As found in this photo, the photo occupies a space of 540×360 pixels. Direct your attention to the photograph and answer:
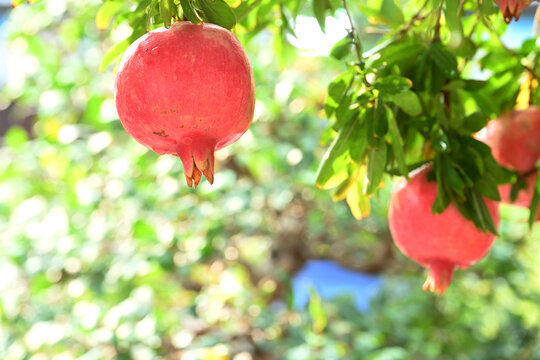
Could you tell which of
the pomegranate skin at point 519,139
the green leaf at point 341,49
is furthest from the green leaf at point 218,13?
the pomegranate skin at point 519,139

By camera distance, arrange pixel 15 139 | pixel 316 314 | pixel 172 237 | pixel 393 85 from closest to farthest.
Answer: pixel 393 85
pixel 172 237
pixel 316 314
pixel 15 139

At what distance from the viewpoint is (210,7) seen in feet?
1.53

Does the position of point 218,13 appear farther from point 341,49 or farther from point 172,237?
point 172,237

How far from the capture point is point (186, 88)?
1.36 feet

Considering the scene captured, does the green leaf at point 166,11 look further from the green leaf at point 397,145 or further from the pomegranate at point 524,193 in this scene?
the pomegranate at point 524,193

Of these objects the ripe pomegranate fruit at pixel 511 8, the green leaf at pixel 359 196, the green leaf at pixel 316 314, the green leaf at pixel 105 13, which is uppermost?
the ripe pomegranate fruit at pixel 511 8

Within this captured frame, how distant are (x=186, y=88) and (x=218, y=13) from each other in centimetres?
8

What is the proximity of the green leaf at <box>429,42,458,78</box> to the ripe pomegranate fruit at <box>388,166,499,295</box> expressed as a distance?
99 mm

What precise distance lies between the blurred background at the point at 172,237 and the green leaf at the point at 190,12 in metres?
0.83

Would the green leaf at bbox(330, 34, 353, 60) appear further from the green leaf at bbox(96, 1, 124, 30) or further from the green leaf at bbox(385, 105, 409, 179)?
the green leaf at bbox(96, 1, 124, 30)

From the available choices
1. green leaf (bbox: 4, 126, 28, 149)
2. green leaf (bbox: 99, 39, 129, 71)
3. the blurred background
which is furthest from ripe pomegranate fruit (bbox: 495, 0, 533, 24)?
green leaf (bbox: 4, 126, 28, 149)

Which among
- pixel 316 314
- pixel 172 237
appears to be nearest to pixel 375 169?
pixel 172 237

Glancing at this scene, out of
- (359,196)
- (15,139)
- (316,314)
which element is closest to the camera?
(359,196)

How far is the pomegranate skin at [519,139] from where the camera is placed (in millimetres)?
736
